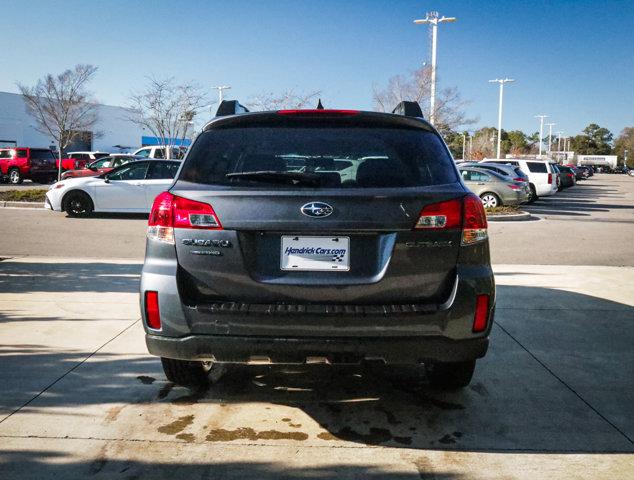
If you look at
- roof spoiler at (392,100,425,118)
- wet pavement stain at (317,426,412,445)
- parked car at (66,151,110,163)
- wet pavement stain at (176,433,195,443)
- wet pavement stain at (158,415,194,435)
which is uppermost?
parked car at (66,151,110,163)

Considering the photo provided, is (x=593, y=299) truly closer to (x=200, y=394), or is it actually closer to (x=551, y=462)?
(x=551, y=462)

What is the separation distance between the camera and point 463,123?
34.0 m

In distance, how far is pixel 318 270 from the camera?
312 cm

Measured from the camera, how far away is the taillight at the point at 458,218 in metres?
3.16

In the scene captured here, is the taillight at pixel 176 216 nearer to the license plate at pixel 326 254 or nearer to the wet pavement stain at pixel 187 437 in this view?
the license plate at pixel 326 254

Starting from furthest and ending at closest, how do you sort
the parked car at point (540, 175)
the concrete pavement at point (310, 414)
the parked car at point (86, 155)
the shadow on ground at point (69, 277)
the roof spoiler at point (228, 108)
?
the parked car at point (86, 155), the parked car at point (540, 175), the shadow on ground at point (69, 277), the roof spoiler at point (228, 108), the concrete pavement at point (310, 414)

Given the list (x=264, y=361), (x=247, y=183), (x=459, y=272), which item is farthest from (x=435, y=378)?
(x=247, y=183)

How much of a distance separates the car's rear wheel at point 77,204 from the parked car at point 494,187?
11.8m

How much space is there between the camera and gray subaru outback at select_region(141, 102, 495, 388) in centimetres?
309

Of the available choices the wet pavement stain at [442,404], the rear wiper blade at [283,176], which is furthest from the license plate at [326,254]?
the wet pavement stain at [442,404]

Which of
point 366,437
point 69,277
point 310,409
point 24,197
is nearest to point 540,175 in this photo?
point 24,197

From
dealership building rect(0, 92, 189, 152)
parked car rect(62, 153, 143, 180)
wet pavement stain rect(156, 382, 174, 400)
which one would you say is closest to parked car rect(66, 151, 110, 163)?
dealership building rect(0, 92, 189, 152)

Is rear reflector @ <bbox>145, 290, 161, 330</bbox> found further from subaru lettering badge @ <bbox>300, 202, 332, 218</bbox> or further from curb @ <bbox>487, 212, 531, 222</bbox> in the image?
curb @ <bbox>487, 212, 531, 222</bbox>

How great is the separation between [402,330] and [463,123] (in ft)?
107
